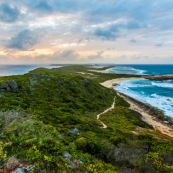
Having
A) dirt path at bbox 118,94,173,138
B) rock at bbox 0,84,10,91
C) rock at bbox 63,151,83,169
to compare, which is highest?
rock at bbox 0,84,10,91

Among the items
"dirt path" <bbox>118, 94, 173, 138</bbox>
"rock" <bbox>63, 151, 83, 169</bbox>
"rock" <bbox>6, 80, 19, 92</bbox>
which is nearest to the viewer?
"rock" <bbox>63, 151, 83, 169</bbox>

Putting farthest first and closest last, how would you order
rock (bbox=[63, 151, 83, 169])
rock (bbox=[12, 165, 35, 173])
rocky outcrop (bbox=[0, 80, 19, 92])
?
rocky outcrop (bbox=[0, 80, 19, 92]) → rock (bbox=[63, 151, 83, 169]) → rock (bbox=[12, 165, 35, 173])

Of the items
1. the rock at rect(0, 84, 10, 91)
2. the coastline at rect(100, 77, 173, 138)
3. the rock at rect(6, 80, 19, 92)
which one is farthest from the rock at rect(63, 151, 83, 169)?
the rock at rect(6, 80, 19, 92)

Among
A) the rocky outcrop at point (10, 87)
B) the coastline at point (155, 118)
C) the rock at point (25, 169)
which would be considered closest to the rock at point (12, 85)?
the rocky outcrop at point (10, 87)

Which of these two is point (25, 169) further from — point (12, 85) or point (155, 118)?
point (155, 118)

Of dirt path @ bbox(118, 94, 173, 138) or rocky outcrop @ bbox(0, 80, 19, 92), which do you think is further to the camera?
rocky outcrop @ bbox(0, 80, 19, 92)

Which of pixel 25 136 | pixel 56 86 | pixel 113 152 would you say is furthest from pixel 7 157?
pixel 56 86

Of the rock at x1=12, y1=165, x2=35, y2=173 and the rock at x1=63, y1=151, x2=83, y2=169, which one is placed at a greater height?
the rock at x1=12, y1=165, x2=35, y2=173

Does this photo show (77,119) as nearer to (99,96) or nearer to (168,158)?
(168,158)

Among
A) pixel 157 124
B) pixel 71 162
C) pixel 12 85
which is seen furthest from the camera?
pixel 12 85

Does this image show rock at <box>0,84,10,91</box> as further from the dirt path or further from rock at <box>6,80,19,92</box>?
the dirt path

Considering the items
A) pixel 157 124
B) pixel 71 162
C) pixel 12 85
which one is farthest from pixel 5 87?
pixel 71 162
